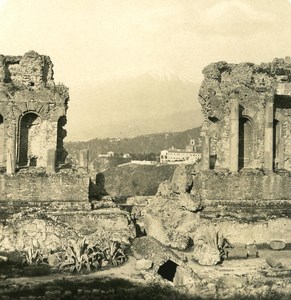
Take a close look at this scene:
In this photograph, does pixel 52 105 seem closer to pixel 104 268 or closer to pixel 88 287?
pixel 104 268

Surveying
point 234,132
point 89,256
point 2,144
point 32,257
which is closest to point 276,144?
point 234,132

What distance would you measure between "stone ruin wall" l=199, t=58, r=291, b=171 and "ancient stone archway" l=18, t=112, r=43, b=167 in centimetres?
722

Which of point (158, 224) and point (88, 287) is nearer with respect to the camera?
point (88, 287)

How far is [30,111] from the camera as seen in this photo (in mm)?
22547

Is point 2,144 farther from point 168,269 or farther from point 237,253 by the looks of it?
point 237,253

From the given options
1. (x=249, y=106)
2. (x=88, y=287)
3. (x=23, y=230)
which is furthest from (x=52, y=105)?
(x=88, y=287)

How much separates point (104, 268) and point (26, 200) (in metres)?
Result: 5.33

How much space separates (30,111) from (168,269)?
9.01 meters

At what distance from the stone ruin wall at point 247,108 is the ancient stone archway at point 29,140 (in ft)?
23.7

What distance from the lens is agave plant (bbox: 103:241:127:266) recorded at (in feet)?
A: 56.4

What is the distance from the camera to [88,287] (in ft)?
48.2

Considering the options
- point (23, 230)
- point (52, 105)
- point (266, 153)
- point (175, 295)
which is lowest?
point (175, 295)

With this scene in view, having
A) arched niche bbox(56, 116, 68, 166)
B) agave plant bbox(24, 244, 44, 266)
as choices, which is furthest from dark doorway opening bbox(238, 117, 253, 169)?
agave plant bbox(24, 244, 44, 266)

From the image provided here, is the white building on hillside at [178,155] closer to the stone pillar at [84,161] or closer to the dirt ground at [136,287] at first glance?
the stone pillar at [84,161]
